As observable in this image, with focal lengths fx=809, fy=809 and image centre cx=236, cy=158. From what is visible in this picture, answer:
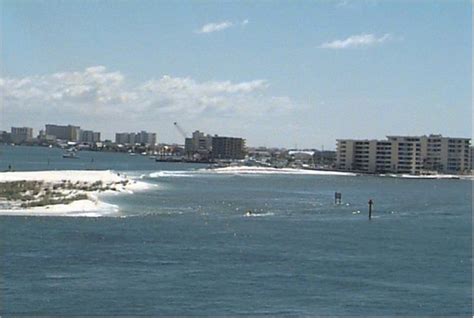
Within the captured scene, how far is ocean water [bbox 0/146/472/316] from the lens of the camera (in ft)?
49.1

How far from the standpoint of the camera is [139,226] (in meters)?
26.7

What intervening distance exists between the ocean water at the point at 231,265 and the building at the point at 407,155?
244 feet

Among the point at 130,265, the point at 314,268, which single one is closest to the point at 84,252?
the point at 130,265

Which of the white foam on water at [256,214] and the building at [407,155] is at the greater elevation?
the building at [407,155]

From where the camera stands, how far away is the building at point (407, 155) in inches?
4205

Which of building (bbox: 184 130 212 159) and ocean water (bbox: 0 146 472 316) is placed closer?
ocean water (bbox: 0 146 472 316)

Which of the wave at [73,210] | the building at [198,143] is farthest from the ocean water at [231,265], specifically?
the building at [198,143]

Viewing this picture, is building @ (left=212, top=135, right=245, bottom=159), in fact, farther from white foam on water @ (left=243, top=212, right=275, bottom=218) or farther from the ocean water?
the ocean water

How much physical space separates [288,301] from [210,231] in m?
10.9

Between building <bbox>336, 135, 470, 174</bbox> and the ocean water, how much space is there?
74.5 meters

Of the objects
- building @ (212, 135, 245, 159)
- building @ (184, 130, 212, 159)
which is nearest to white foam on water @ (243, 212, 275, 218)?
building @ (212, 135, 245, 159)

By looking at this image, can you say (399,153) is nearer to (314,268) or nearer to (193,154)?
(193,154)

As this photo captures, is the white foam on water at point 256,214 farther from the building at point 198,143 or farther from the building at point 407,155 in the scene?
the building at point 198,143

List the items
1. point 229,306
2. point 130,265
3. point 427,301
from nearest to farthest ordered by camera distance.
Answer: point 229,306 < point 427,301 < point 130,265
